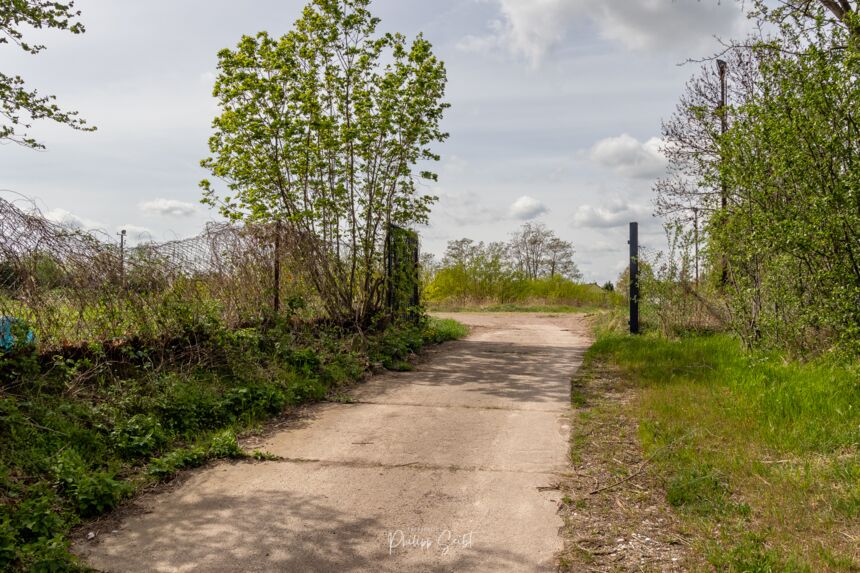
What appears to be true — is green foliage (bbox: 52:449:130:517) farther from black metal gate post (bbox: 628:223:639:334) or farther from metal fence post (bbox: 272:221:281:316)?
black metal gate post (bbox: 628:223:639:334)

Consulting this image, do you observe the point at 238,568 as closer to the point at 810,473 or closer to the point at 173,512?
the point at 173,512

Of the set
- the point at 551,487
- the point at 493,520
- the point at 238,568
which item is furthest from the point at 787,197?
the point at 238,568

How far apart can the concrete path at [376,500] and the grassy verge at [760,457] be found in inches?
35.2

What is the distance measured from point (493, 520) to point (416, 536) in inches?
20.7

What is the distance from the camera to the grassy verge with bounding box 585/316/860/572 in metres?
3.51

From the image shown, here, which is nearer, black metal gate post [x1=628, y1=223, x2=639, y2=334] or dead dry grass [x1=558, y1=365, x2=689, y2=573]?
dead dry grass [x1=558, y1=365, x2=689, y2=573]

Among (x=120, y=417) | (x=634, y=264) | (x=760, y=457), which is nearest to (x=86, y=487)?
(x=120, y=417)

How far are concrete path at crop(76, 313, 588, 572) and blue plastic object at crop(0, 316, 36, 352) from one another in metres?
1.95

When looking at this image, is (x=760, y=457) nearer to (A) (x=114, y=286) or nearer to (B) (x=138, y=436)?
(B) (x=138, y=436)

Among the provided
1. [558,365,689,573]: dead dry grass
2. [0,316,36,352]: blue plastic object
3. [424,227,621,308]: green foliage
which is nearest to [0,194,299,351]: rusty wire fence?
[0,316,36,352]: blue plastic object

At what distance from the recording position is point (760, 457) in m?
4.84

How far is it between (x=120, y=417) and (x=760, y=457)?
17.0 feet

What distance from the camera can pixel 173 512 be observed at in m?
4.27

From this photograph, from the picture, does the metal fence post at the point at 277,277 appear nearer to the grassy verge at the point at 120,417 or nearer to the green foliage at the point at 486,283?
the grassy verge at the point at 120,417
